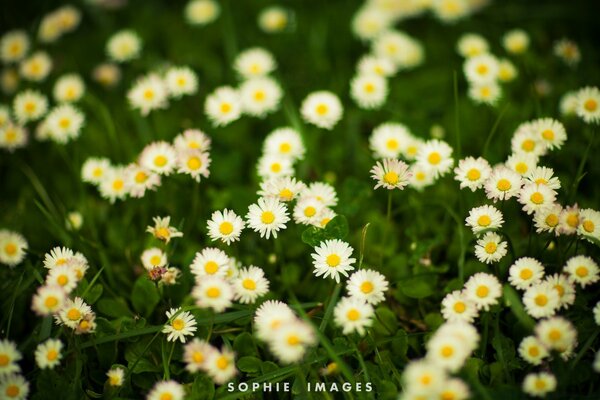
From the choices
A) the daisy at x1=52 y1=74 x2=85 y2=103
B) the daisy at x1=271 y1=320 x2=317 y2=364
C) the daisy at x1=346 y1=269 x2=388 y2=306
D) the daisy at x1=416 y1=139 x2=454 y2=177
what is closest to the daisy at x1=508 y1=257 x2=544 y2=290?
the daisy at x1=346 y1=269 x2=388 y2=306

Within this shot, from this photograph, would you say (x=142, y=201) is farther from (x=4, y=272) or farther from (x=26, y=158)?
(x=26, y=158)

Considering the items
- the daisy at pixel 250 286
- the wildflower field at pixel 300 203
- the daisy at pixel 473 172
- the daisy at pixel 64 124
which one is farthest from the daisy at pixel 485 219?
the daisy at pixel 64 124

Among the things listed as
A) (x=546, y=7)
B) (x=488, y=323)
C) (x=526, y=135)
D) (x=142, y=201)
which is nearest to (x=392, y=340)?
(x=488, y=323)

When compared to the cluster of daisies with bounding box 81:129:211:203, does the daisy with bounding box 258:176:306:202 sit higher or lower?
lower

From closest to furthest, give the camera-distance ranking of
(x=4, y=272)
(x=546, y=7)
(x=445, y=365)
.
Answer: (x=445, y=365) < (x=4, y=272) < (x=546, y=7)

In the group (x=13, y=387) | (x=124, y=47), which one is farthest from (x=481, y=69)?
(x=13, y=387)

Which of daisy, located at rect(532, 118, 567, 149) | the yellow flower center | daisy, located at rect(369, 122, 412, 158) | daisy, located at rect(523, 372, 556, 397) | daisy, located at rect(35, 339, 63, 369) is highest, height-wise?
daisy, located at rect(369, 122, 412, 158)

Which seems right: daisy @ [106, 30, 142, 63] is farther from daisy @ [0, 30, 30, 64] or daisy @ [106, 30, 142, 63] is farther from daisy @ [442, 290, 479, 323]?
daisy @ [442, 290, 479, 323]

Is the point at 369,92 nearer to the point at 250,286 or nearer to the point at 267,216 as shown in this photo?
the point at 267,216
